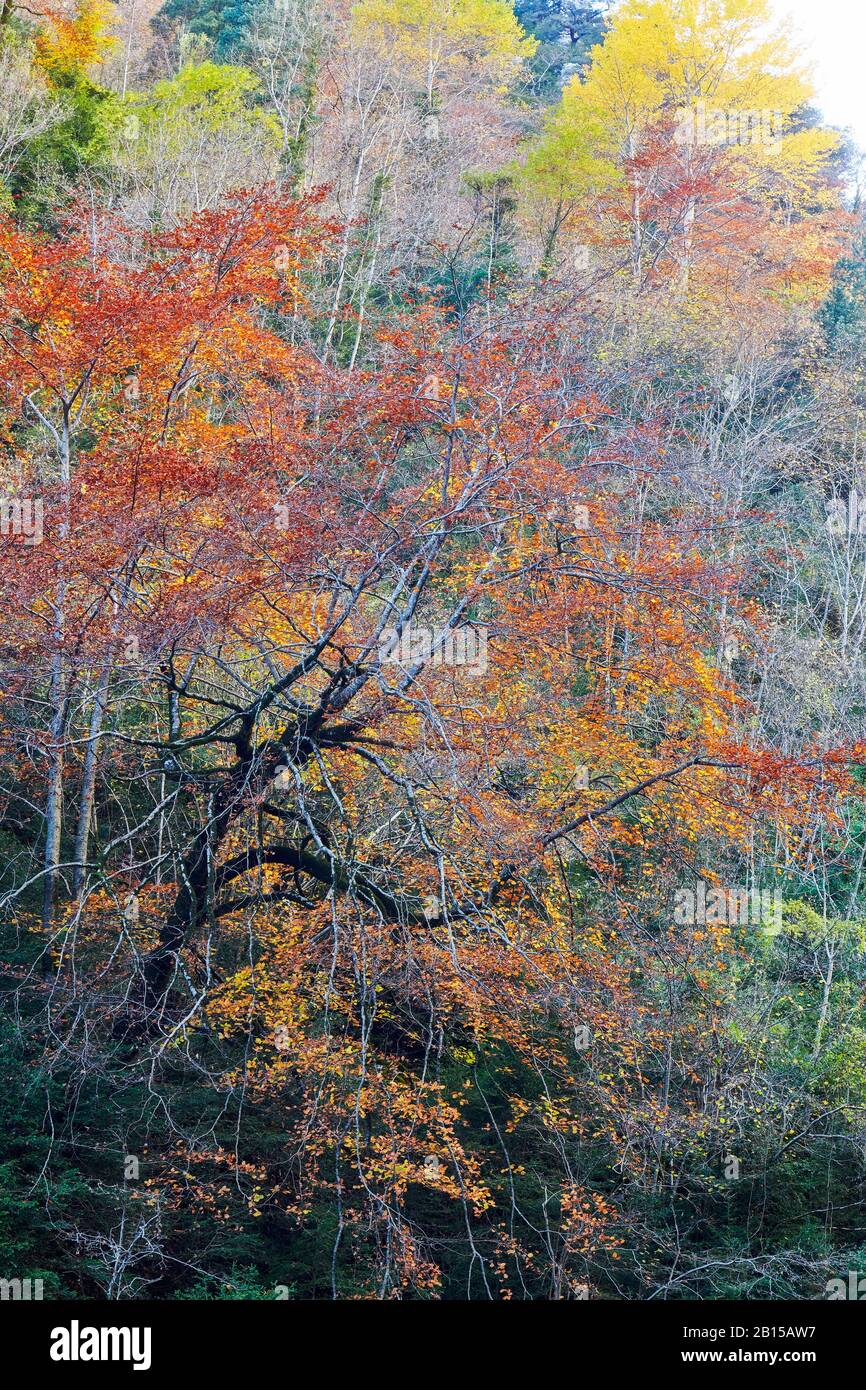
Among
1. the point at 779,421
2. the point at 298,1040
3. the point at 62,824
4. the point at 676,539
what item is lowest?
the point at 298,1040

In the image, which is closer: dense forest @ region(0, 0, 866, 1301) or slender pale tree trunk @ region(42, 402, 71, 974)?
dense forest @ region(0, 0, 866, 1301)

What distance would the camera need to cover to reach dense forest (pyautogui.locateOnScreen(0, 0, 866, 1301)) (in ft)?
26.6

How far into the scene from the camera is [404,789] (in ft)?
25.6

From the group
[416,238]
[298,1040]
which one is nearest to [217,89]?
[416,238]

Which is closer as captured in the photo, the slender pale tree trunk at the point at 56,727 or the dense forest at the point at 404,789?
the dense forest at the point at 404,789

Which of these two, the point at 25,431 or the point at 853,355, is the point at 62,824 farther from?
the point at 853,355

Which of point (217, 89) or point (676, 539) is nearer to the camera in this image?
point (676, 539)

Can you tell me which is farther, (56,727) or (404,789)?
(56,727)

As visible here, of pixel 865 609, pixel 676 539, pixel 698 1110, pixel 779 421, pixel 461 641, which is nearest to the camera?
pixel 461 641

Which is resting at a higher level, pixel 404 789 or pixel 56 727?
pixel 56 727

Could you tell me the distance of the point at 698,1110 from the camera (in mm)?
10594

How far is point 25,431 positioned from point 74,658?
7.47m

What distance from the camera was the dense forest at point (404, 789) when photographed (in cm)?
812

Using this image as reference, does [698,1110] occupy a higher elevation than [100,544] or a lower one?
lower
